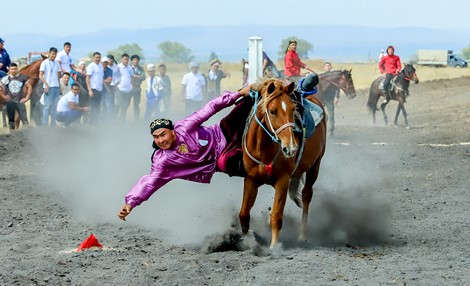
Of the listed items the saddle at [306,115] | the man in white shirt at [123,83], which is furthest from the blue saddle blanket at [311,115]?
the man in white shirt at [123,83]

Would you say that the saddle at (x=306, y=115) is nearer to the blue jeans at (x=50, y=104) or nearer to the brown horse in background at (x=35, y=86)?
the blue jeans at (x=50, y=104)

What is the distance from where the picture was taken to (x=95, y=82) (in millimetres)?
22094

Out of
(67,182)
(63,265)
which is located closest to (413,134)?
(67,182)

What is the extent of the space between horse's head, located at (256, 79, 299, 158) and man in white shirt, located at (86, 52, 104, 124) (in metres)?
14.1

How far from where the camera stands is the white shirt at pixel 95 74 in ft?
72.2

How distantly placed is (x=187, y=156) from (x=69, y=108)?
12691 millimetres

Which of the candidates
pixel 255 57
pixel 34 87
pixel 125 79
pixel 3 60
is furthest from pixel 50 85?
pixel 255 57

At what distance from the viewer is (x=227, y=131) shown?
29.3 ft

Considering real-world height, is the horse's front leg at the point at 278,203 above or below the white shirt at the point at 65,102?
above

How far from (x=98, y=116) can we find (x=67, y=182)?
25.7 ft

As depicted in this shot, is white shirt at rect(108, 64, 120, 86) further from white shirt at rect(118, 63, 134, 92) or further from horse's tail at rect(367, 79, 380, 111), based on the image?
horse's tail at rect(367, 79, 380, 111)

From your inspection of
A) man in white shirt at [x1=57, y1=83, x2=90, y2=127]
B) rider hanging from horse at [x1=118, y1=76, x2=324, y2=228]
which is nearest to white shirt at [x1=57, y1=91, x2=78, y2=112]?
man in white shirt at [x1=57, y1=83, x2=90, y2=127]

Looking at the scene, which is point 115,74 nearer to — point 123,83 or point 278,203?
point 123,83

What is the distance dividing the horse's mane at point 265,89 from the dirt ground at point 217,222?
139 centimetres
